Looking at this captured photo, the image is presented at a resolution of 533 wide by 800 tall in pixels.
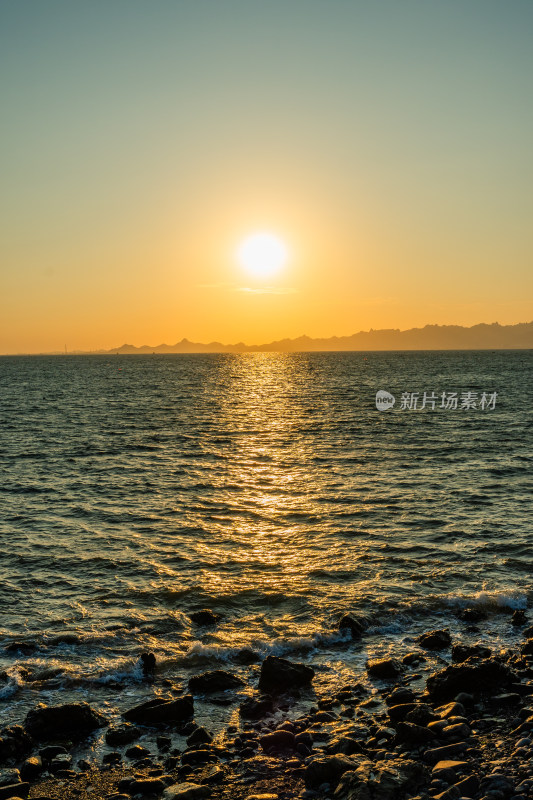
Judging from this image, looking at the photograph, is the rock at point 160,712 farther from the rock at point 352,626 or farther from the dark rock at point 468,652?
the dark rock at point 468,652

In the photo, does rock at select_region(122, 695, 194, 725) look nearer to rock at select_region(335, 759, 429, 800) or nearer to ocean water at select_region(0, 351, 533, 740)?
ocean water at select_region(0, 351, 533, 740)

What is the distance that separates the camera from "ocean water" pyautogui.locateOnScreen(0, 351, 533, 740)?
15086 mm

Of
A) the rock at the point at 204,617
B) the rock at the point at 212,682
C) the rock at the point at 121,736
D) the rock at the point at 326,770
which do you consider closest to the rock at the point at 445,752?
the rock at the point at 326,770

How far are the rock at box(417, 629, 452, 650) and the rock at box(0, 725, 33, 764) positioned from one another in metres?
9.04

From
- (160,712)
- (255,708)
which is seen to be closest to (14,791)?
(160,712)

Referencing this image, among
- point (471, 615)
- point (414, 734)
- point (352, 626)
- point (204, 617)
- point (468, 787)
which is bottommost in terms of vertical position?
point (204, 617)

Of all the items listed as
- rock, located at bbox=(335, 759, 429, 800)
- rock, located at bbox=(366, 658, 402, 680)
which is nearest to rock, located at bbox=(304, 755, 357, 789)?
rock, located at bbox=(335, 759, 429, 800)

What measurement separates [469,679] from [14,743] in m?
8.73

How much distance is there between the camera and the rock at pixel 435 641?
1496 cm

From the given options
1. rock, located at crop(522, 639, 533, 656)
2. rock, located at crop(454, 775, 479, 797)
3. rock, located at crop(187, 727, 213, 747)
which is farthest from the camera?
rock, located at crop(522, 639, 533, 656)

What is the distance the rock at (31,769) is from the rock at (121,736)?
126 centimetres

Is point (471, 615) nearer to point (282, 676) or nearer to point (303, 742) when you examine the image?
point (282, 676)

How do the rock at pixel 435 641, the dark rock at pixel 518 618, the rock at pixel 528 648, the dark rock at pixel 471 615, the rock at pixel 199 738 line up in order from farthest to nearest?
the dark rock at pixel 471 615, the dark rock at pixel 518 618, the rock at pixel 435 641, the rock at pixel 528 648, the rock at pixel 199 738

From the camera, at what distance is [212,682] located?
1324cm
